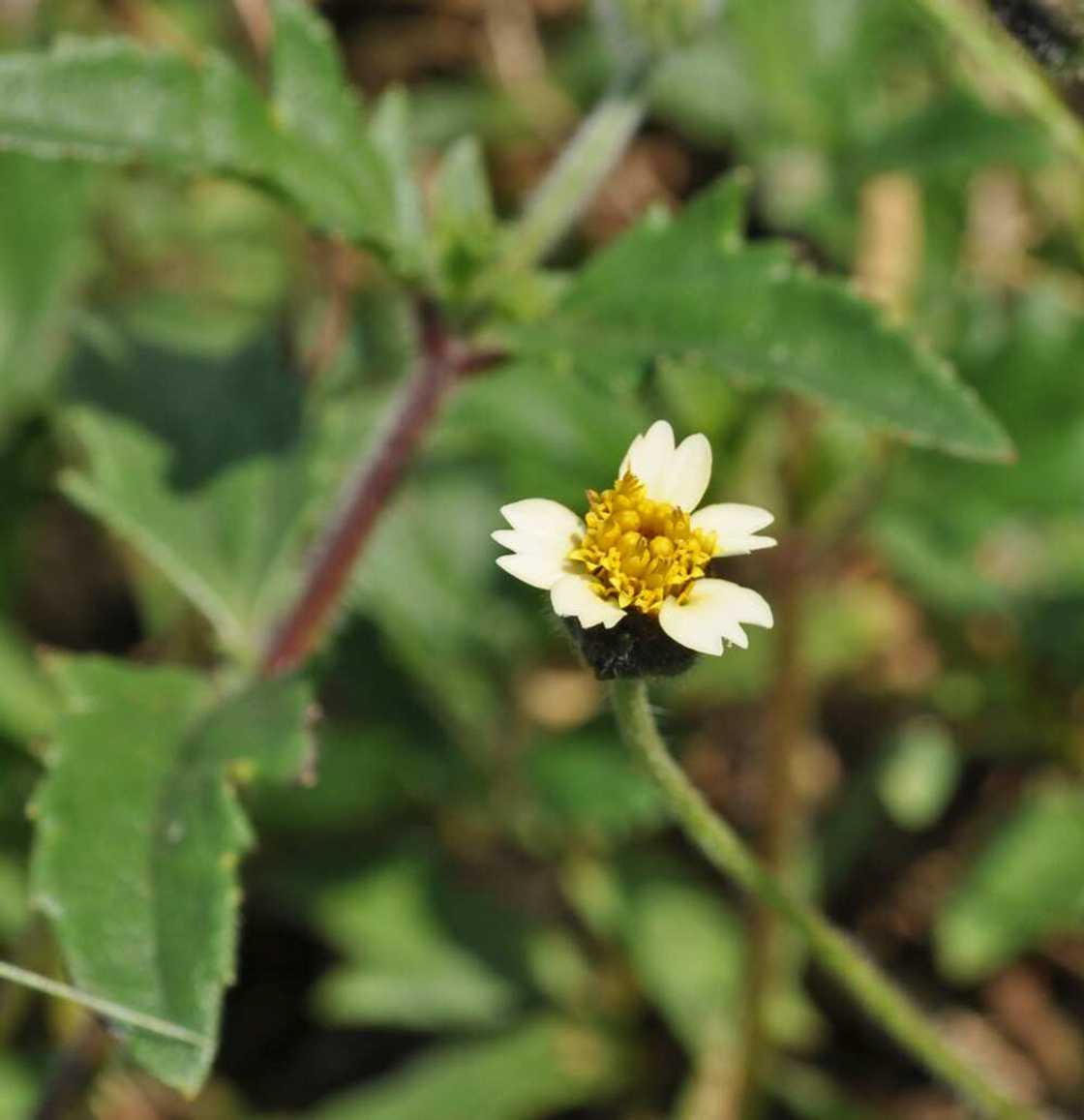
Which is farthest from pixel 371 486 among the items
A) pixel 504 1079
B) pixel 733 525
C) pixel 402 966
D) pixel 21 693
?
pixel 504 1079

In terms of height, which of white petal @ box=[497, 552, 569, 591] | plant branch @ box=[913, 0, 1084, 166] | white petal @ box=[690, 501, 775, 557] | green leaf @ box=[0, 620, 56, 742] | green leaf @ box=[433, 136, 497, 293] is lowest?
green leaf @ box=[0, 620, 56, 742]

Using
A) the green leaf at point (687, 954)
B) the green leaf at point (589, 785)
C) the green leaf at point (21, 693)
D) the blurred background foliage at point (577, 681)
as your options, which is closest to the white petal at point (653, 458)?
the blurred background foliage at point (577, 681)

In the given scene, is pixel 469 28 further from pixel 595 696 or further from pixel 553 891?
pixel 553 891

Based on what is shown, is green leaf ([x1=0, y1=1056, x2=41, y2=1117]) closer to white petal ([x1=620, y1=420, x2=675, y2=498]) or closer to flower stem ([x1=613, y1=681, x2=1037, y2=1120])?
flower stem ([x1=613, y1=681, x2=1037, y2=1120])

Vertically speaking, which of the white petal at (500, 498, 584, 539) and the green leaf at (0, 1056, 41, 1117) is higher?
the white petal at (500, 498, 584, 539)

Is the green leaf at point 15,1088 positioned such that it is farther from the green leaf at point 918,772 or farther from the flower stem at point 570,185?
the green leaf at point 918,772

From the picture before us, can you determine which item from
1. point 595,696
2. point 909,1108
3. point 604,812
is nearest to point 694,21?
point 604,812

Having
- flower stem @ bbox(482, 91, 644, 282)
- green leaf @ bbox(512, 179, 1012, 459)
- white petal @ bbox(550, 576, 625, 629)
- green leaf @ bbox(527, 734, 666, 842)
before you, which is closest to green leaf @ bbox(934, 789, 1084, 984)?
green leaf @ bbox(527, 734, 666, 842)
